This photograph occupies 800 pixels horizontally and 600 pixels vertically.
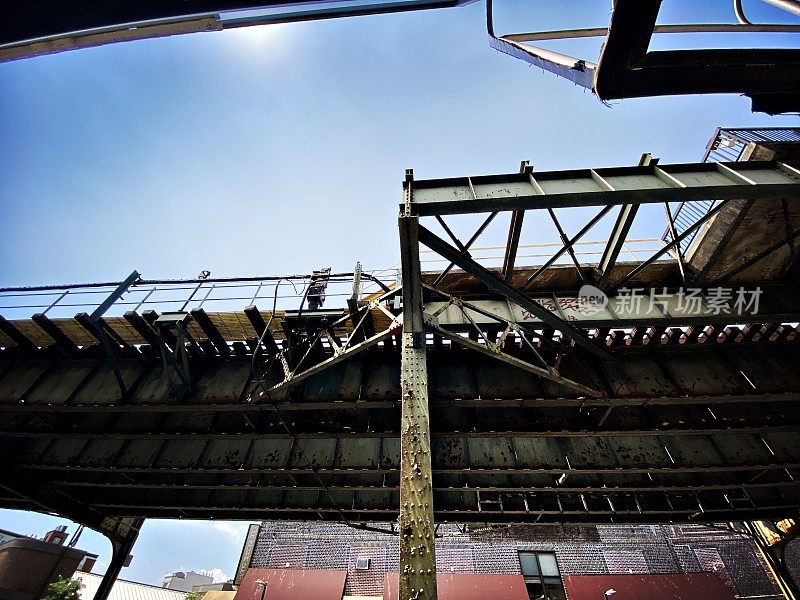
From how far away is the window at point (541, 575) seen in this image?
16.5m

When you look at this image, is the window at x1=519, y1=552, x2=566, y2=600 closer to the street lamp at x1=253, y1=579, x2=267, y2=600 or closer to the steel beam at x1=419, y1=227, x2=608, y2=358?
the street lamp at x1=253, y1=579, x2=267, y2=600

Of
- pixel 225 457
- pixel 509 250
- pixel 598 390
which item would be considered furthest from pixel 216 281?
pixel 598 390

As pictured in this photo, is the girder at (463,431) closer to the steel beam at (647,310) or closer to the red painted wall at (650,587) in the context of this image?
the steel beam at (647,310)

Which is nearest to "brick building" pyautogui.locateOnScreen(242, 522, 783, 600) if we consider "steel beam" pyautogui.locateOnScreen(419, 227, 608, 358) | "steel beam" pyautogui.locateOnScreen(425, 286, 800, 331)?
"steel beam" pyautogui.locateOnScreen(425, 286, 800, 331)

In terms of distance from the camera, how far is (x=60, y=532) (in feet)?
83.8

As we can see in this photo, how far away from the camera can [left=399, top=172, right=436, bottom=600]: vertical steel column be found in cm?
363

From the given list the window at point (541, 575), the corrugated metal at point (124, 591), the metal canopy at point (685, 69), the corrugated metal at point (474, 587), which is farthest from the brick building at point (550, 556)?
the corrugated metal at point (124, 591)

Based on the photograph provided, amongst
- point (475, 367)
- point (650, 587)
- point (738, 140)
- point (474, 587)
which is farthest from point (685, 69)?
point (650, 587)

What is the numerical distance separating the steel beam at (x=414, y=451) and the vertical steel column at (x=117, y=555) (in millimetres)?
15470

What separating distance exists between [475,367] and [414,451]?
145 inches

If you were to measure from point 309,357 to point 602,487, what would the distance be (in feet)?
27.9

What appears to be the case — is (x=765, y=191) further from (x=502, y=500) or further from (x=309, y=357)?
(x=502, y=500)

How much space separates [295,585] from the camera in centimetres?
1617

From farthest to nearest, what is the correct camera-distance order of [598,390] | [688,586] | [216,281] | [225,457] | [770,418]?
[688,586], [225,457], [216,281], [770,418], [598,390]
